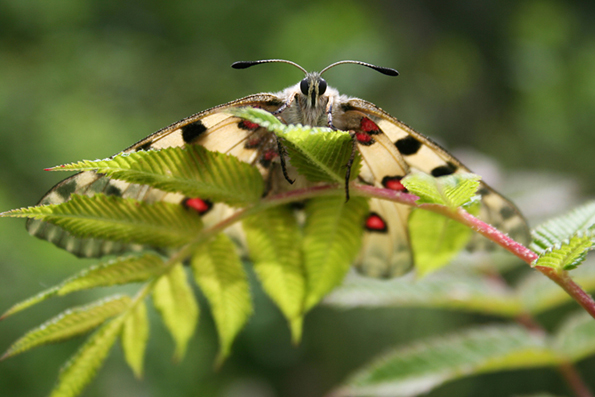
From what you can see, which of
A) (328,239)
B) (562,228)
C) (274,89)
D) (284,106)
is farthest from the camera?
(274,89)

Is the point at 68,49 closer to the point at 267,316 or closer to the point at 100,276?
the point at 267,316

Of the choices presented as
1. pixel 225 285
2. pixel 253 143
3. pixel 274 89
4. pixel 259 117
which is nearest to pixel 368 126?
pixel 253 143

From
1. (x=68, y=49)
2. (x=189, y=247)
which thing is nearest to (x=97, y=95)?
(x=68, y=49)

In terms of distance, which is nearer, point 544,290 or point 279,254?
point 279,254

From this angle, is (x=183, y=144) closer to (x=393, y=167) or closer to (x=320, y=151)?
(x=320, y=151)

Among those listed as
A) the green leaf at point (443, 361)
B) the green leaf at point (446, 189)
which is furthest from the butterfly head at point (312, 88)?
the green leaf at point (443, 361)

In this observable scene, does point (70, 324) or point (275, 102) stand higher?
point (275, 102)
